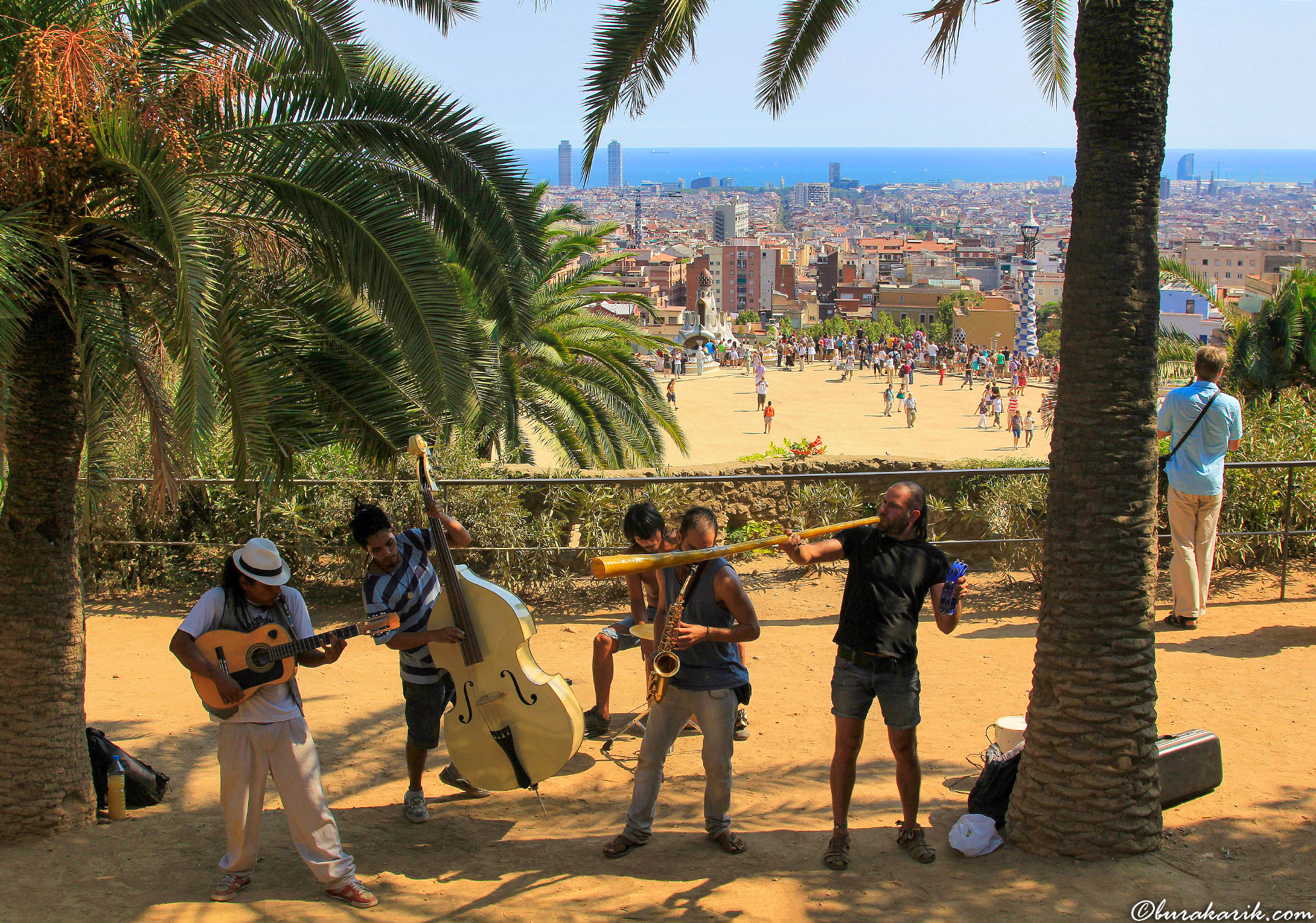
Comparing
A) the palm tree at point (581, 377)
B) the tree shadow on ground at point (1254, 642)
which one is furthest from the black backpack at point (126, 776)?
the palm tree at point (581, 377)

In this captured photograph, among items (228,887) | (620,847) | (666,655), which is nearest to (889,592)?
(666,655)

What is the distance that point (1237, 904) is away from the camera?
157 inches

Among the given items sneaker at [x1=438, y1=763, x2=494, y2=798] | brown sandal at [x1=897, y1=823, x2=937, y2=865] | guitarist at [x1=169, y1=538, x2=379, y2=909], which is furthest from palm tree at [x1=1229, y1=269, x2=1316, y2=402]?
guitarist at [x1=169, y1=538, x2=379, y2=909]

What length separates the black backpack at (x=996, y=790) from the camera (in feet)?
15.3

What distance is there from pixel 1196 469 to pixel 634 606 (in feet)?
13.6

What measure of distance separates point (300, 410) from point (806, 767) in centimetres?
305

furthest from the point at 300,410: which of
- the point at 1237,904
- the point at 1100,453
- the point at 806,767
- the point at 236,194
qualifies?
the point at 1237,904

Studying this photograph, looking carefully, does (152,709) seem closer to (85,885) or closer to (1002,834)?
(85,885)

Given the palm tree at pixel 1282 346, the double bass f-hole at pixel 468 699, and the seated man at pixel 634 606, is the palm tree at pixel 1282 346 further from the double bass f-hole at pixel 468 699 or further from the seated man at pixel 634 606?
the double bass f-hole at pixel 468 699

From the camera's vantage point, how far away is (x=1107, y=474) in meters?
A: 4.25

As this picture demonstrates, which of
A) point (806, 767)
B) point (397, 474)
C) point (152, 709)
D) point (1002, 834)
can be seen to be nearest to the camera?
point (1002, 834)

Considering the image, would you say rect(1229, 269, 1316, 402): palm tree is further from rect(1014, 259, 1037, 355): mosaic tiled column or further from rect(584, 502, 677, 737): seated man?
rect(1014, 259, 1037, 355): mosaic tiled column

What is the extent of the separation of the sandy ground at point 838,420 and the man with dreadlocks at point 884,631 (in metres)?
18.4

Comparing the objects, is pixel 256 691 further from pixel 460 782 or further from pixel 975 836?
pixel 975 836
